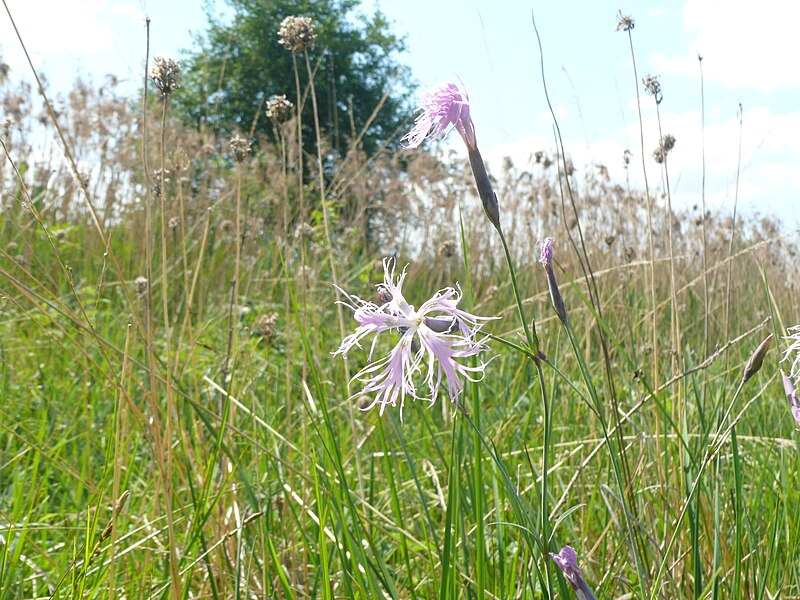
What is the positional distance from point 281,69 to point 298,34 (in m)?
12.8

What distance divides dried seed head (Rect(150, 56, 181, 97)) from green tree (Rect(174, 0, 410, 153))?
1193cm

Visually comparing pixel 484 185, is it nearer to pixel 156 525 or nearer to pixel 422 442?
pixel 156 525

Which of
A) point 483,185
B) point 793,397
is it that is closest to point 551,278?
point 483,185

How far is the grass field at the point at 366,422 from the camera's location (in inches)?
34.0

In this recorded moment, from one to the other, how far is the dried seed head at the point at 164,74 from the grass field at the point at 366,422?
100mm

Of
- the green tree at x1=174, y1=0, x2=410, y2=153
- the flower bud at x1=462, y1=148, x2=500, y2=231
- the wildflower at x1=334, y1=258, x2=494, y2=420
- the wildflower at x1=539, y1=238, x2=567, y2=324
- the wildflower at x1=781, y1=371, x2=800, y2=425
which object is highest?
the green tree at x1=174, y1=0, x2=410, y2=153

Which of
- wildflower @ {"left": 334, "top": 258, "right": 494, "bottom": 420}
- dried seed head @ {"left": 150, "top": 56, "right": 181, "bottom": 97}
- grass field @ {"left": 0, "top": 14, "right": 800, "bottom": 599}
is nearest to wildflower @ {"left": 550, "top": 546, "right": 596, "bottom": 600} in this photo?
grass field @ {"left": 0, "top": 14, "right": 800, "bottom": 599}

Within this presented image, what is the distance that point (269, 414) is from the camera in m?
1.65

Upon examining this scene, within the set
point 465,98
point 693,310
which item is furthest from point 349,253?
point 465,98

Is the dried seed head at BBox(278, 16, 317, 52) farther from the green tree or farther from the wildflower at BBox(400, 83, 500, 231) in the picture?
the green tree

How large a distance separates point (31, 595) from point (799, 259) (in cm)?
293

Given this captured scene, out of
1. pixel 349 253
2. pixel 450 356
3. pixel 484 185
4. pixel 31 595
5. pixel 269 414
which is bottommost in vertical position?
pixel 31 595

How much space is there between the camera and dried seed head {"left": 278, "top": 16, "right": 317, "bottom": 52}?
1208 millimetres

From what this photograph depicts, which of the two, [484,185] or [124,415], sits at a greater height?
[484,185]
